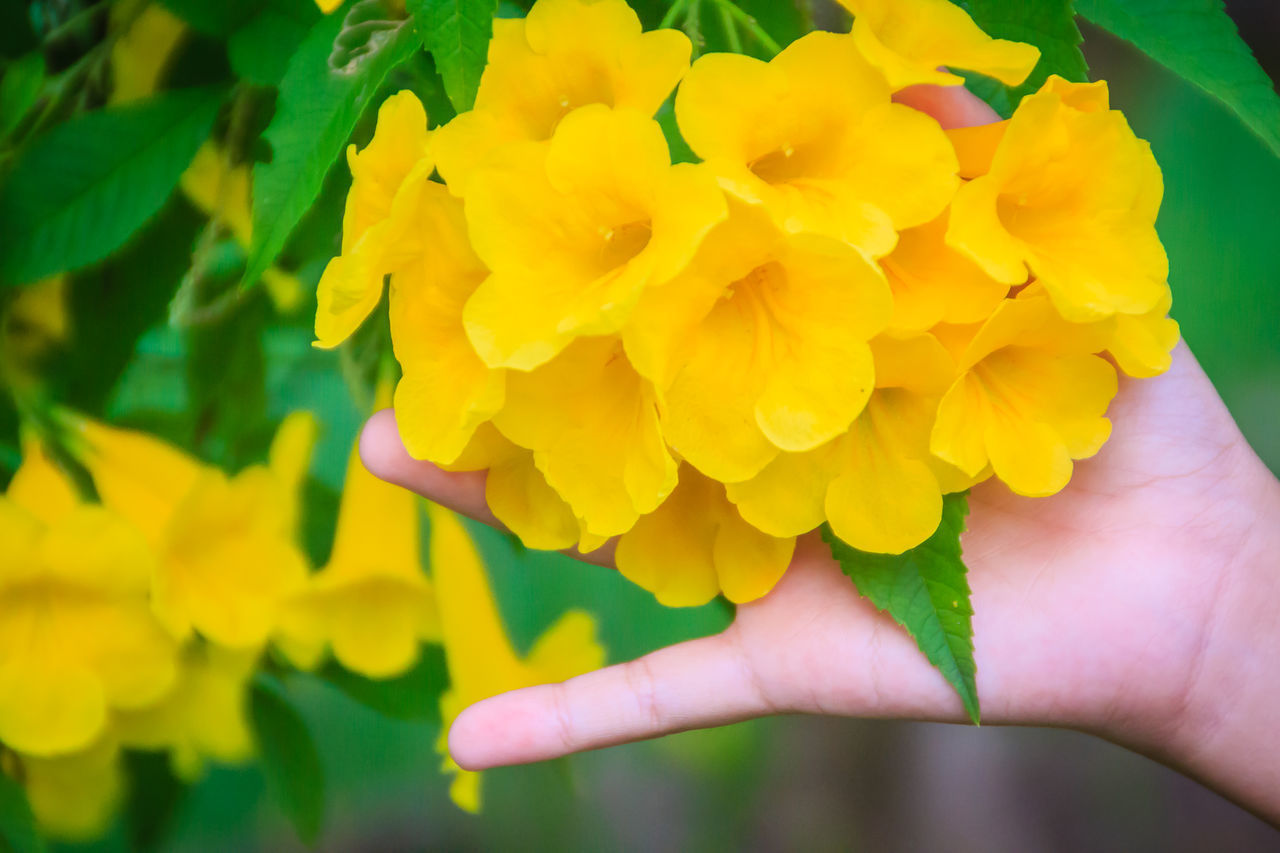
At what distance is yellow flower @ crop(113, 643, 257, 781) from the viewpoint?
0.48m

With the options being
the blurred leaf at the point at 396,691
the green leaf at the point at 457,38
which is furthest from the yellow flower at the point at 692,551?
the blurred leaf at the point at 396,691

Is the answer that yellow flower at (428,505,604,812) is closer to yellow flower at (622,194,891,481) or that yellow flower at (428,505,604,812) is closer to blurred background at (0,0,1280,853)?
blurred background at (0,0,1280,853)

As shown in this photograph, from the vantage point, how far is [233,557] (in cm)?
46

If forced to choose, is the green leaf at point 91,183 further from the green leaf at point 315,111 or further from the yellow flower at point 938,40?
the yellow flower at point 938,40

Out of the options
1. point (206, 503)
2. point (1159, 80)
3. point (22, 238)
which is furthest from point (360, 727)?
point (1159, 80)

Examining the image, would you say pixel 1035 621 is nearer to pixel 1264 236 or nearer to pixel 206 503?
pixel 206 503

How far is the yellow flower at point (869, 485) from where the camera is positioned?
0.28m

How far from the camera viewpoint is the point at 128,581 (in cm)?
40

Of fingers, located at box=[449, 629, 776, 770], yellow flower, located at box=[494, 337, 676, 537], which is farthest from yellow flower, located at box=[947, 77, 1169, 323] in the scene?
fingers, located at box=[449, 629, 776, 770]

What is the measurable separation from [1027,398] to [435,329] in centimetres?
19

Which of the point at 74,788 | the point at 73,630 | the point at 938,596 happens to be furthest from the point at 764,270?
the point at 74,788

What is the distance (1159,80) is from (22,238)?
854mm

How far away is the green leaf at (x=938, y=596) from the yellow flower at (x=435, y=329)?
0.49 ft

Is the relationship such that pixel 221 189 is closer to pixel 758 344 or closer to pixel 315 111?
pixel 315 111
